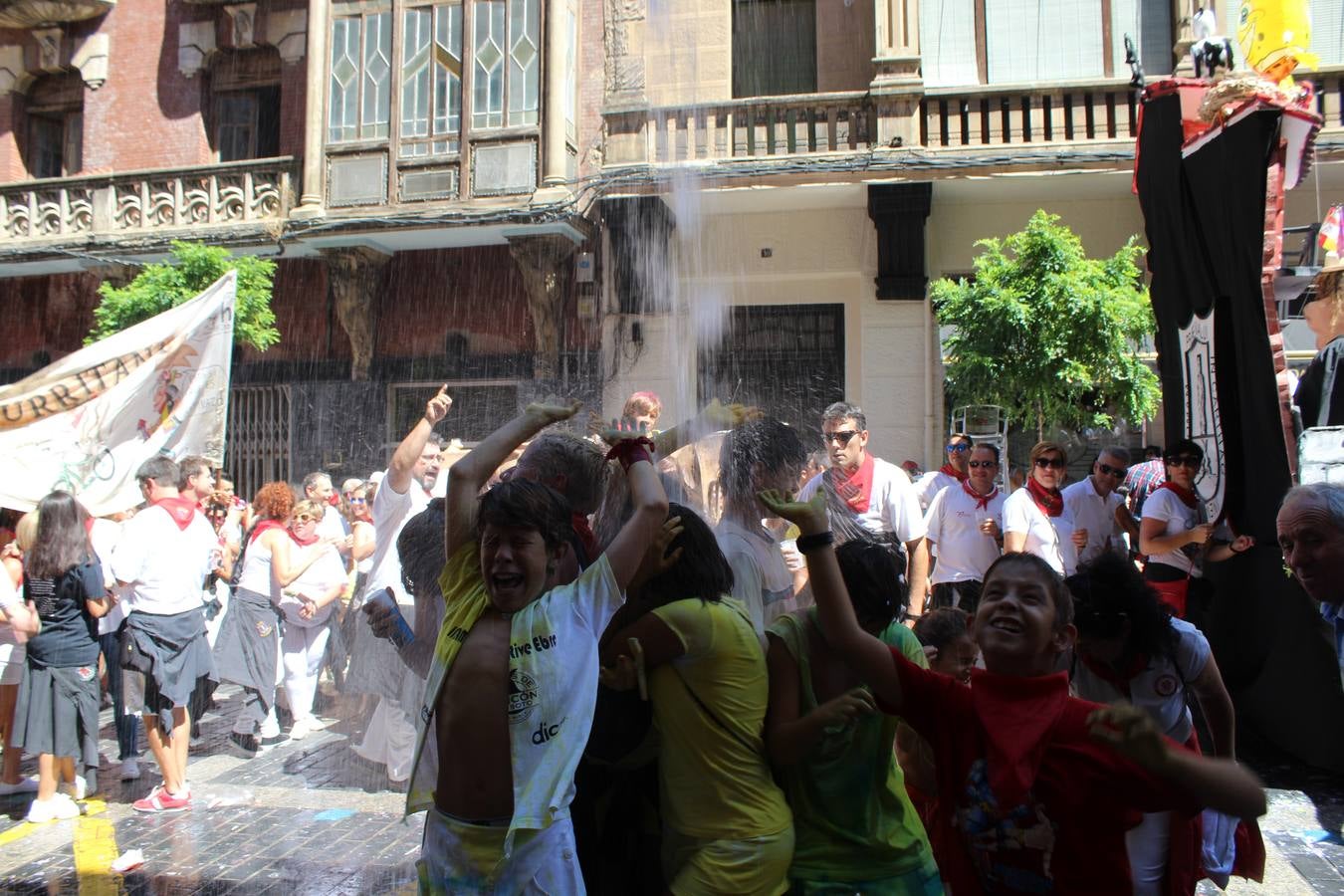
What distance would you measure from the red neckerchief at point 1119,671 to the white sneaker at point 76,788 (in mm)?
5514

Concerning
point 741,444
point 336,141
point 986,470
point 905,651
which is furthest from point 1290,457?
point 336,141

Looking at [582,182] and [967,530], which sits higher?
[582,182]

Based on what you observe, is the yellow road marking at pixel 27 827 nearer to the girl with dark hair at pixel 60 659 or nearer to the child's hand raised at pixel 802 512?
the girl with dark hair at pixel 60 659

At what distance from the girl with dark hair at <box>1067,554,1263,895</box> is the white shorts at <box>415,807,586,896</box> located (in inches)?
60.0

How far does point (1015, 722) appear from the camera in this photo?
7.30ft

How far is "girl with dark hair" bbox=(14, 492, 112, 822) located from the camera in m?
5.66

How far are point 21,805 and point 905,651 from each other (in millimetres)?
5473

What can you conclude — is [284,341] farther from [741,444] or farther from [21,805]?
[741,444]

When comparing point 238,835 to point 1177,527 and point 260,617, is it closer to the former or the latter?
point 260,617

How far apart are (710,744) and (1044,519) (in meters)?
4.24

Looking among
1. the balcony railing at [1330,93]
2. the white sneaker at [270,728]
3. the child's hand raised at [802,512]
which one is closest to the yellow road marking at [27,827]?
the white sneaker at [270,728]

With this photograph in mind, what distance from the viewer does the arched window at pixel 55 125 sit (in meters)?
17.4

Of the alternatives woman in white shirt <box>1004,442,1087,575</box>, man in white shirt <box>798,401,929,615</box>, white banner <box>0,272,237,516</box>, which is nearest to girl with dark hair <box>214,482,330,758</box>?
white banner <box>0,272,237,516</box>

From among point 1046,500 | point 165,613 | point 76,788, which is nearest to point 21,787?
point 76,788
